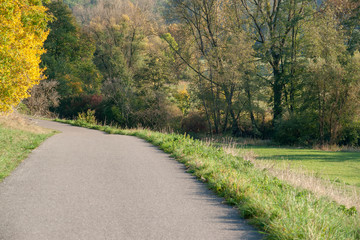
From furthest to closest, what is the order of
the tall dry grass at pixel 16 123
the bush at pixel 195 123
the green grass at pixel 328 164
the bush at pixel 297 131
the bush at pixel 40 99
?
the bush at pixel 40 99
the bush at pixel 195 123
the bush at pixel 297 131
the tall dry grass at pixel 16 123
the green grass at pixel 328 164

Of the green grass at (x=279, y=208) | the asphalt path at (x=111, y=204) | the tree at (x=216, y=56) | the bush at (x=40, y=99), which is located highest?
the tree at (x=216, y=56)

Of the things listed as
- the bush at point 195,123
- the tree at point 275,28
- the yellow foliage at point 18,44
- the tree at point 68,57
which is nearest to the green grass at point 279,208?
the yellow foliage at point 18,44

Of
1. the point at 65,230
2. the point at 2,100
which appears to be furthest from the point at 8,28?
the point at 65,230

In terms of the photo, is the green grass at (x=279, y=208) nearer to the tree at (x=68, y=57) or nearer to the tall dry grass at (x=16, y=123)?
the tall dry grass at (x=16, y=123)

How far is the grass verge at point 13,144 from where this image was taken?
9.90 meters

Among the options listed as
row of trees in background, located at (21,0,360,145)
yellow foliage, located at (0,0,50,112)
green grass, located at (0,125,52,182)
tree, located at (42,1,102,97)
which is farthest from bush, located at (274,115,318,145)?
tree, located at (42,1,102,97)

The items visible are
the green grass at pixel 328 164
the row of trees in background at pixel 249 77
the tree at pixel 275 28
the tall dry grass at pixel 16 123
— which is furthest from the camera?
the tree at pixel 275 28

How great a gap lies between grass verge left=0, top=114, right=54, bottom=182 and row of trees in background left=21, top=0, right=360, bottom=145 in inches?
616

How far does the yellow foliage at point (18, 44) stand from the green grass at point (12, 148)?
1.43m

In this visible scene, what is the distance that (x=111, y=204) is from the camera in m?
6.39

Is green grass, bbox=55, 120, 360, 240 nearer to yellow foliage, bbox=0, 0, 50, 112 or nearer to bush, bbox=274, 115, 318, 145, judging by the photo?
yellow foliage, bbox=0, 0, 50, 112

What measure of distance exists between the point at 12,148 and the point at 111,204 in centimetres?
784

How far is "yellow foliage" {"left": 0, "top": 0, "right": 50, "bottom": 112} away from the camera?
1177 cm

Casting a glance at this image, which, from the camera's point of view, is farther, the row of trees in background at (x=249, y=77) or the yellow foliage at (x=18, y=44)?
the row of trees in background at (x=249, y=77)
